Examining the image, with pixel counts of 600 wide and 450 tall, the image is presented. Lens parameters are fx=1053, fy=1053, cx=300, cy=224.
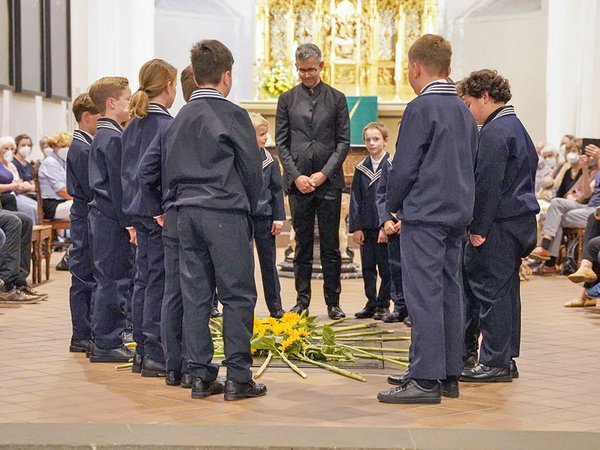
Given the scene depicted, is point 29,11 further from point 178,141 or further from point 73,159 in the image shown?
point 178,141

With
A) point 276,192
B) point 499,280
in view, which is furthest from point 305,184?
point 499,280

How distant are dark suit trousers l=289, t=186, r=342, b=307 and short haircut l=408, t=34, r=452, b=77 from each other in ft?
8.86

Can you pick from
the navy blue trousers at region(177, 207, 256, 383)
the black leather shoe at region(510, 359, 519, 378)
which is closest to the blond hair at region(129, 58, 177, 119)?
the navy blue trousers at region(177, 207, 256, 383)

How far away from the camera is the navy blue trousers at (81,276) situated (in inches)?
256

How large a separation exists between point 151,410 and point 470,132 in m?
2.00

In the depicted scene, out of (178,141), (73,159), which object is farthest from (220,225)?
(73,159)

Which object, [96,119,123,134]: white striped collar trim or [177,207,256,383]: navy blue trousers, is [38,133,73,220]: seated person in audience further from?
[177,207,256,383]: navy blue trousers

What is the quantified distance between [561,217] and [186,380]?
271 inches

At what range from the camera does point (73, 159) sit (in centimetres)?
644

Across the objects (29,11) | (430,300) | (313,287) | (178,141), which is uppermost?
(29,11)

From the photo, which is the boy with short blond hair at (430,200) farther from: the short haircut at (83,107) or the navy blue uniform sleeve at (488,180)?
the short haircut at (83,107)

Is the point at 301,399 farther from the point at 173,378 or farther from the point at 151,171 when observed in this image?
the point at 151,171

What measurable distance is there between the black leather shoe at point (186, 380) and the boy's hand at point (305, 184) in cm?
256

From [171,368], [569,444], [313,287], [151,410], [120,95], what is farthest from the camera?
[313,287]
